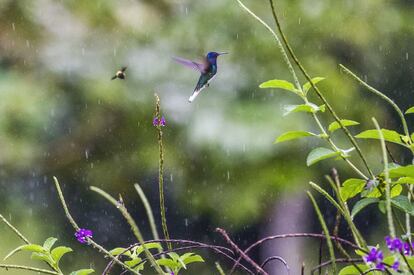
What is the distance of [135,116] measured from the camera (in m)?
4.79

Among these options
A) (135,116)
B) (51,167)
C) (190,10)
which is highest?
(190,10)

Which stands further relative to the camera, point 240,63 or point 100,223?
point 100,223

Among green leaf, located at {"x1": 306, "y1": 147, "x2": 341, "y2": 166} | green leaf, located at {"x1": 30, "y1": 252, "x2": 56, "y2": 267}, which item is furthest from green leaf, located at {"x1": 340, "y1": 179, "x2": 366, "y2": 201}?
green leaf, located at {"x1": 30, "y1": 252, "x2": 56, "y2": 267}

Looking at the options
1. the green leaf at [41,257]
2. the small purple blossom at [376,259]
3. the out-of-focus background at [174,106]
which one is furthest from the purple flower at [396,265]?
the out-of-focus background at [174,106]

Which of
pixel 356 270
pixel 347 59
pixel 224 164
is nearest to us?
pixel 356 270

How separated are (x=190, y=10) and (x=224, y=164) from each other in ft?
3.54

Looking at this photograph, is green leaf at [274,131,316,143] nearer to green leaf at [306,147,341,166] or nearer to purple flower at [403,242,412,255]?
green leaf at [306,147,341,166]

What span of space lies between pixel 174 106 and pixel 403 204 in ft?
13.2

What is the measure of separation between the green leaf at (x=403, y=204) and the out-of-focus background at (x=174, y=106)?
12.0 feet

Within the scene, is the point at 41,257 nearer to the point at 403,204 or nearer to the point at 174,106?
the point at 403,204

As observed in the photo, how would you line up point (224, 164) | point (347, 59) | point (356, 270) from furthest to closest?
point (347, 59) < point (224, 164) < point (356, 270)

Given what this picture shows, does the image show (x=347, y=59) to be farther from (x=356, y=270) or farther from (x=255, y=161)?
(x=356, y=270)

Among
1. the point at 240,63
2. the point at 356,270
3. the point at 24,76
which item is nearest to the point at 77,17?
the point at 24,76

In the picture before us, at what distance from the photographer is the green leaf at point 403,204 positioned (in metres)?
0.81
